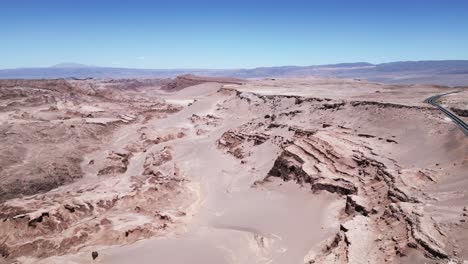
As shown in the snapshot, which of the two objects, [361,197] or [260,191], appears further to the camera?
[260,191]

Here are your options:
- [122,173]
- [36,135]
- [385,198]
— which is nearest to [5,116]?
[36,135]

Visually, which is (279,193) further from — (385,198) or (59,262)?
(59,262)

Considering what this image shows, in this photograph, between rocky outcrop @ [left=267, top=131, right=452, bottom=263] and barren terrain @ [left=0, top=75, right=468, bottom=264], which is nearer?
rocky outcrop @ [left=267, top=131, right=452, bottom=263]

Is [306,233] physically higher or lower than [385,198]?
lower

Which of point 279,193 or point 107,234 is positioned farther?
point 279,193

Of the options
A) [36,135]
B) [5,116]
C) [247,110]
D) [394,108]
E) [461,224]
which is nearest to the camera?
[461,224]

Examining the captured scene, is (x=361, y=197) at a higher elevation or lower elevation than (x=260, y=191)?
higher

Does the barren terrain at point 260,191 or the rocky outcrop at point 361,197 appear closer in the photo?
the rocky outcrop at point 361,197

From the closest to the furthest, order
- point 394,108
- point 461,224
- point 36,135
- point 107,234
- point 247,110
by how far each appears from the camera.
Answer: point 461,224 < point 107,234 < point 394,108 < point 36,135 < point 247,110
